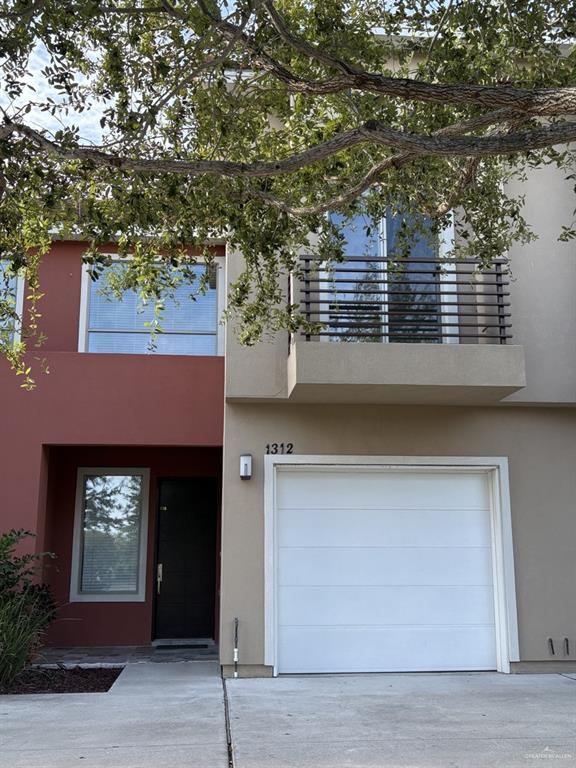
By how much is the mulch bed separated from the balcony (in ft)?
12.6

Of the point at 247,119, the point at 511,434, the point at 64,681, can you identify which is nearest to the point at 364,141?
the point at 247,119

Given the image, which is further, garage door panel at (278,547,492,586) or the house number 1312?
the house number 1312

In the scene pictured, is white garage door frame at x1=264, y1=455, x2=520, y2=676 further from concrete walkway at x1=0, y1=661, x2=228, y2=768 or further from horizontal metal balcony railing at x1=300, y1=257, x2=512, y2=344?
horizontal metal balcony railing at x1=300, y1=257, x2=512, y2=344

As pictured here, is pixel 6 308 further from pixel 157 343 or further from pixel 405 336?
pixel 405 336

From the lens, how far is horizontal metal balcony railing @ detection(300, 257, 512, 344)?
351 inches

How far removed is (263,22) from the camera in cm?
670

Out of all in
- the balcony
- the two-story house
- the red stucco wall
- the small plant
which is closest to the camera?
the small plant

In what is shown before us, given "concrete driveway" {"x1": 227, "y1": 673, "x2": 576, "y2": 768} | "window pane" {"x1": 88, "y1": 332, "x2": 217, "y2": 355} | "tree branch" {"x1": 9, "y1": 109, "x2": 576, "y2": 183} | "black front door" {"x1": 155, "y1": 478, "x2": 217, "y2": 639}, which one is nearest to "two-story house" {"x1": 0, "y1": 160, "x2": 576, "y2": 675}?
"window pane" {"x1": 88, "y1": 332, "x2": 217, "y2": 355}

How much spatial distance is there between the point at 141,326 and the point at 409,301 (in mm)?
3970

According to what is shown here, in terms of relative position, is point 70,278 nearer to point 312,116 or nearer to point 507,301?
point 312,116

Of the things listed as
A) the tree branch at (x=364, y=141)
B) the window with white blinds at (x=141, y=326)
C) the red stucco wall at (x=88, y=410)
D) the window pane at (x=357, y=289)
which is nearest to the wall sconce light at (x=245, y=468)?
the red stucco wall at (x=88, y=410)

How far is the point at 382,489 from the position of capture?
9.39 m

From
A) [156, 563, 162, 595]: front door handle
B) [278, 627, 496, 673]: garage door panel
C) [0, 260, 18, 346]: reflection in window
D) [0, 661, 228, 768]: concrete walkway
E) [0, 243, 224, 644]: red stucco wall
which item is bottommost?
[0, 661, 228, 768]: concrete walkway

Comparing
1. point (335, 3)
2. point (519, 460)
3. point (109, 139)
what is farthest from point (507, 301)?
point (109, 139)
